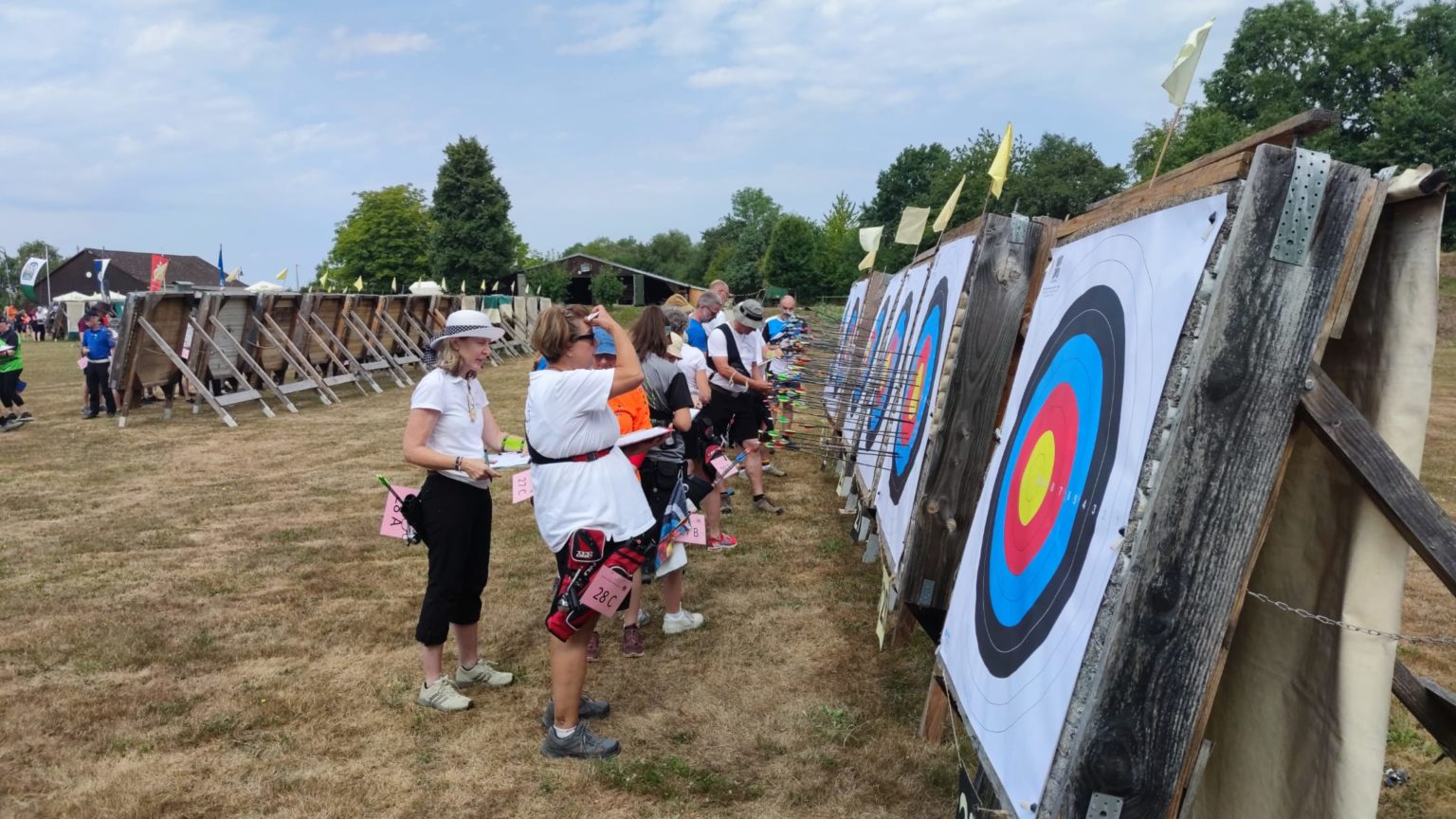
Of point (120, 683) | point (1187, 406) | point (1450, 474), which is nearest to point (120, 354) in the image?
point (120, 683)

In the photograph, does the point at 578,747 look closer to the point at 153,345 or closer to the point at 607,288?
the point at 153,345

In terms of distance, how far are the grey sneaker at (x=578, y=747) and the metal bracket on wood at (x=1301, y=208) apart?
9.69ft

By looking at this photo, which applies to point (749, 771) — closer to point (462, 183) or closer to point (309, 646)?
point (309, 646)

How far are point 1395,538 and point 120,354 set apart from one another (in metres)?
13.8

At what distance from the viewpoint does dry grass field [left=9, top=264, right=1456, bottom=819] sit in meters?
3.32

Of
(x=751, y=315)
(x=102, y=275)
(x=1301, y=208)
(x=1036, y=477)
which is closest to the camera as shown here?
(x=1301, y=208)

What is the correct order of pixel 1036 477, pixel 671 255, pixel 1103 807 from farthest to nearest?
pixel 671 255
pixel 1036 477
pixel 1103 807

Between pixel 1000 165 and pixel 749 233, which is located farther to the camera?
pixel 749 233

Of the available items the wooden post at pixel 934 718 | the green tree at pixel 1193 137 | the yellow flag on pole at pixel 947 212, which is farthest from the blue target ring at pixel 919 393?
the green tree at pixel 1193 137

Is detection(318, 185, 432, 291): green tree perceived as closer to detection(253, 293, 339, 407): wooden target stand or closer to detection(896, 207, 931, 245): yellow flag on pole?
detection(253, 293, 339, 407): wooden target stand

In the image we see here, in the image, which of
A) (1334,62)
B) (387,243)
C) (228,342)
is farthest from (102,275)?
(1334,62)

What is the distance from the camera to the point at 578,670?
11.7ft

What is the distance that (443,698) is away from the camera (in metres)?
4.02

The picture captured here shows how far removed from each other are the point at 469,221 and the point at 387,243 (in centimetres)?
1544
